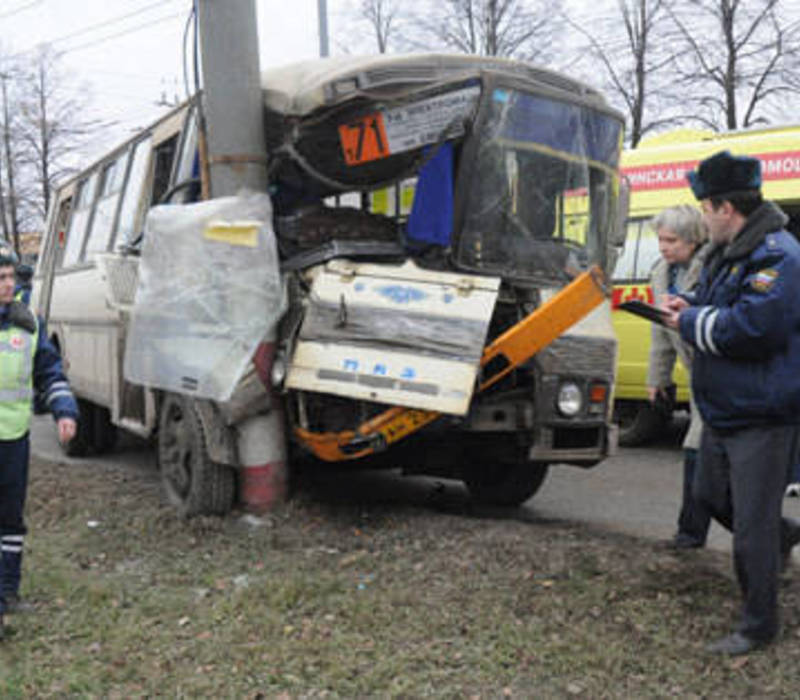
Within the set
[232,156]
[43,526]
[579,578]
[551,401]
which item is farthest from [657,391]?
[43,526]

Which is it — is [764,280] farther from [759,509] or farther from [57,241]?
[57,241]

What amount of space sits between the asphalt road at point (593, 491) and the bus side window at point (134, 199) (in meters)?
2.04

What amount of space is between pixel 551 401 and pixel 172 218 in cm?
237

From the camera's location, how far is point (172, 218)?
530cm

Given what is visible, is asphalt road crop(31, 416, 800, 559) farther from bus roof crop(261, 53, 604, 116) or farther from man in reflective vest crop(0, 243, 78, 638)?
bus roof crop(261, 53, 604, 116)

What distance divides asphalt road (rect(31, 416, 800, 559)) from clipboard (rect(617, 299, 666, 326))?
6.88ft

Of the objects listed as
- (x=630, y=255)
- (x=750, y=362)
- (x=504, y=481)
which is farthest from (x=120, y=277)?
(x=630, y=255)

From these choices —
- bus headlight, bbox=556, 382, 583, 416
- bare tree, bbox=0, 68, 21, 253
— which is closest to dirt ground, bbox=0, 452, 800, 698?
bus headlight, bbox=556, 382, 583, 416

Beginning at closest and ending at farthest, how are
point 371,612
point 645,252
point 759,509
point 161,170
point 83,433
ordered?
point 759,509, point 371,612, point 161,170, point 83,433, point 645,252

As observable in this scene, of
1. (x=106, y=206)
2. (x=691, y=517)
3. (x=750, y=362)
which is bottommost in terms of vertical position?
(x=691, y=517)

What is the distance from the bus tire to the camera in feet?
28.7

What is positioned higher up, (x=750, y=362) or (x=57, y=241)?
(x=57, y=241)

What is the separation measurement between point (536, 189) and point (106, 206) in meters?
4.07

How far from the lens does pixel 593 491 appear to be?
280 inches
